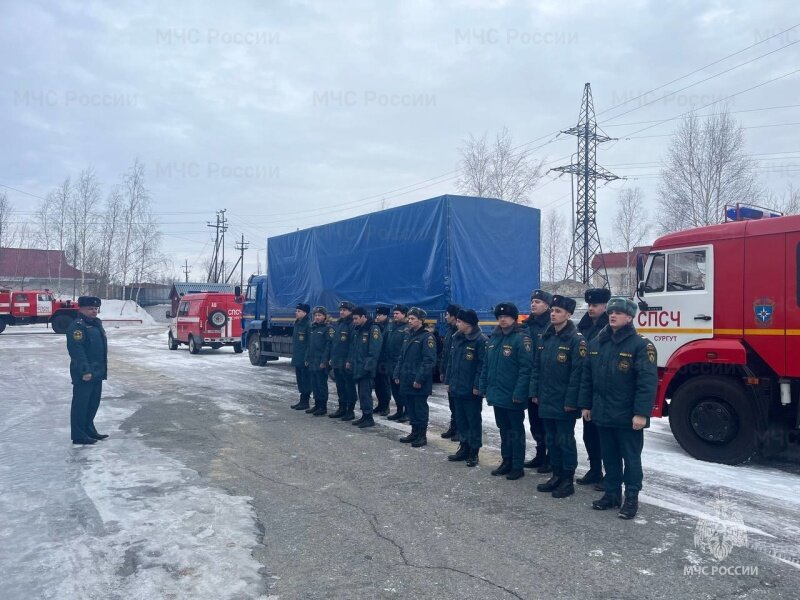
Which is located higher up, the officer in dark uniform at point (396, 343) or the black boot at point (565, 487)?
the officer in dark uniform at point (396, 343)

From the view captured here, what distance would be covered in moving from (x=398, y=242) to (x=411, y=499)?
7.60 meters

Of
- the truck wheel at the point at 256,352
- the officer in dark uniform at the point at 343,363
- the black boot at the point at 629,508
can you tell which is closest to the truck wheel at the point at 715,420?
the black boot at the point at 629,508

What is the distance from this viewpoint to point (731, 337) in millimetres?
6844

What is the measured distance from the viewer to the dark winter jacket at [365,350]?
883cm

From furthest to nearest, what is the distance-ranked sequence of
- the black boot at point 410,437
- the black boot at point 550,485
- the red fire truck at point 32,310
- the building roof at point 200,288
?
the building roof at point 200,288 < the red fire truck at point 32,310 < the black boot at point 410,437 < the black boot at point 550,485

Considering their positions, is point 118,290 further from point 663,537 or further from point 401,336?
point 663,537

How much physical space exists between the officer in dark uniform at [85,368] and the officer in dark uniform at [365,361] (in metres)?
3.44

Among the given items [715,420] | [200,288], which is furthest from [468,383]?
[200,288]

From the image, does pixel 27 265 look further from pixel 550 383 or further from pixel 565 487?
pixel 565 487

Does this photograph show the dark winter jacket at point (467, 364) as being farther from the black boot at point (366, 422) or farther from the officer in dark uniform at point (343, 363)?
the officer in dark uniform at point (343, 363)

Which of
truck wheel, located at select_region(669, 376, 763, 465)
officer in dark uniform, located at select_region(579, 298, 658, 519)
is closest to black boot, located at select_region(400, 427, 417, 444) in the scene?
officer in dark uniform, located at select_region(579, 298, 658, 519)

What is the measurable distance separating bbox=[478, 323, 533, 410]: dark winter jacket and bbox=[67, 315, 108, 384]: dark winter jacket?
502 cm

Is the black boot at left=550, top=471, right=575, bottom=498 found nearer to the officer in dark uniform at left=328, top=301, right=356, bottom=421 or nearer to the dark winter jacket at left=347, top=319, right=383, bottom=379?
the dark winter jacket at left=347, top=319, right=383, bottom=379

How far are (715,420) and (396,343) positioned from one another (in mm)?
4415
